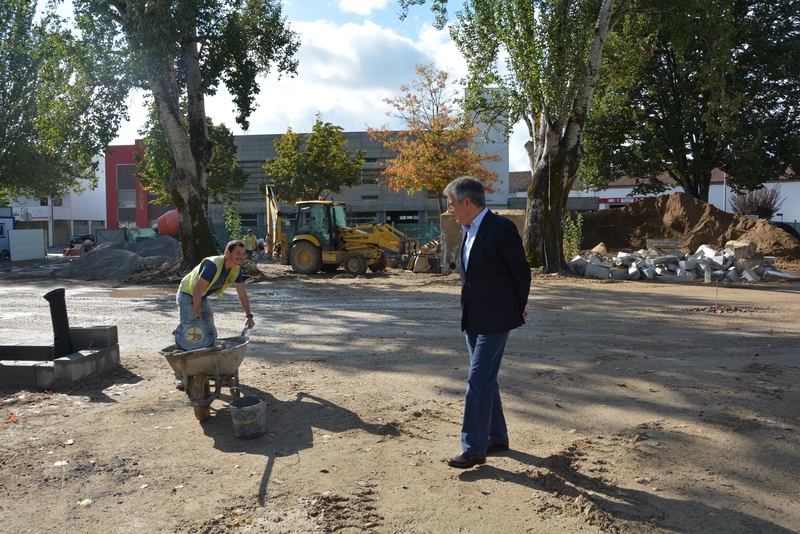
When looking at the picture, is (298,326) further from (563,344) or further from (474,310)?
(474,310)

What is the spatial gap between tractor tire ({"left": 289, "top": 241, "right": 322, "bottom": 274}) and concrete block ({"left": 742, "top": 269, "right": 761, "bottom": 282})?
13053 millimetres

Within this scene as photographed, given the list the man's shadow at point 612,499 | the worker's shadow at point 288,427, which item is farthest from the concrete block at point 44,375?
the man's shadow at point 612,499

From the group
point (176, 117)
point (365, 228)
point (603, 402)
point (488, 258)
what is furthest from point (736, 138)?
point (488, 258)

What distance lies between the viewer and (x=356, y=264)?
22438mm

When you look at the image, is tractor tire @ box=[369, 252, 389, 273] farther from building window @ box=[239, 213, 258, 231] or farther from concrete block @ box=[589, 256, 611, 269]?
building window @ box=[239, 213, 258, 231]

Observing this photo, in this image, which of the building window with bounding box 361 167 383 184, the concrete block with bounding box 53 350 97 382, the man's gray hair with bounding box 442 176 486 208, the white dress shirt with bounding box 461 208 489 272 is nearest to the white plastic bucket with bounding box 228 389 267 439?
the white dress shirt with bounding box 461 208 489 272

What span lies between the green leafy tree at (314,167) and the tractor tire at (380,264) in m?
21.3

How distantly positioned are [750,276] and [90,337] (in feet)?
60.0

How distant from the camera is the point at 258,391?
7.29 meters

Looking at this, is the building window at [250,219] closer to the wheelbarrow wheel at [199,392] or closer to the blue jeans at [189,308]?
the blue jeans at [189,308]

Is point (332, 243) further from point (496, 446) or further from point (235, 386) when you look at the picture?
point (496, 446)

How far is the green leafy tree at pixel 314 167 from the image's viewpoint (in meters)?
44.8

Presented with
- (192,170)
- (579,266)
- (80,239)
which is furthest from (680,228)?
(80,239)

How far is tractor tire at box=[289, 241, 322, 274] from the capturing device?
74.6 feet
